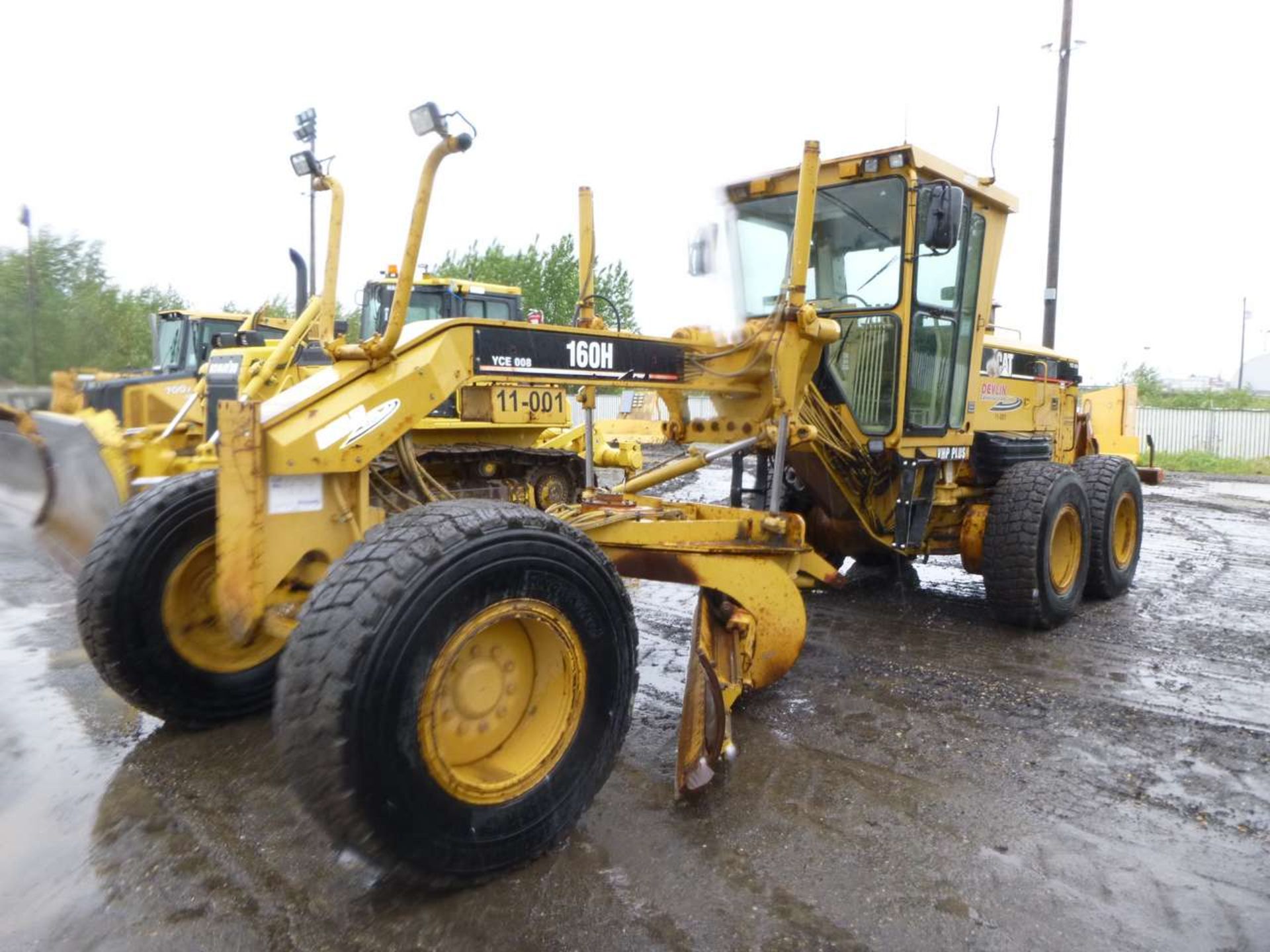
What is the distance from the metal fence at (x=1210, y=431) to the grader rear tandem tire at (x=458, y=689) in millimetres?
21292

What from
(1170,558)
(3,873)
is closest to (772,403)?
(3,873)

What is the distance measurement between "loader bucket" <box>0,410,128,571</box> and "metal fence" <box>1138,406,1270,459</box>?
827 inches

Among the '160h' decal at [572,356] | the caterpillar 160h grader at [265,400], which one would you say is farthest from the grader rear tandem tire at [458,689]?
the caterpillar 160h grader at [265,400]

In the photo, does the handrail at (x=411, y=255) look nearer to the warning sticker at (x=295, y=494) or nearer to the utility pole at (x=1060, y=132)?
the warning sticker at (x=295, y=494)

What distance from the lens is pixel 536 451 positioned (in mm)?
7656

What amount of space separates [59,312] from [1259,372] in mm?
100497

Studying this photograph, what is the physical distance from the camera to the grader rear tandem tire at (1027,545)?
5789 mm

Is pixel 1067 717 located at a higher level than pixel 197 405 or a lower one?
lower

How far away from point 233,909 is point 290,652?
883 mm

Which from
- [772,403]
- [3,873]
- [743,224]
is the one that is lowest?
[3,873]

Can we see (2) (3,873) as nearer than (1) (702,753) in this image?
Yes

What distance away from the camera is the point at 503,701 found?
2912mm

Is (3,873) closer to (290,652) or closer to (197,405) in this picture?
(290,652)

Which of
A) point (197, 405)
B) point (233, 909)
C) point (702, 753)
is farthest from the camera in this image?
point (197, 405)
